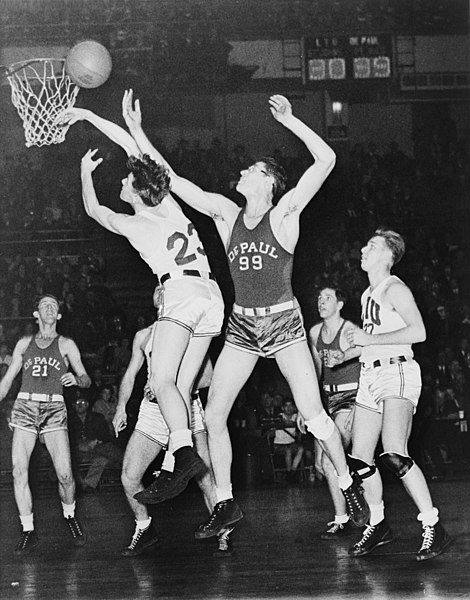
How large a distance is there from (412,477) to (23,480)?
302 cm

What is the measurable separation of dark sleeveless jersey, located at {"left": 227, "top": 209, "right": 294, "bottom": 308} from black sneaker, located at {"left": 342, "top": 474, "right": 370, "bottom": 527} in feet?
4.32

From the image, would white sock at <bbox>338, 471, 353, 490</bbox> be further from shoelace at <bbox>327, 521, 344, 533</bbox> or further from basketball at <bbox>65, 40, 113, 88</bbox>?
basketball at <bbox>65, 40, 113, 88</bbox>

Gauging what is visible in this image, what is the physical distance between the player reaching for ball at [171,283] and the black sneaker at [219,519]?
30 cm

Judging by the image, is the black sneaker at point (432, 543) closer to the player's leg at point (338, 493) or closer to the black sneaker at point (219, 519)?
the player's leg at point (338, 493)

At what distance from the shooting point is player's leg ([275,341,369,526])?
17.9ft

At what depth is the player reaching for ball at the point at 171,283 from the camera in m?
5.36

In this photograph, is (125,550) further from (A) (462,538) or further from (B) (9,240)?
(B) (9,240)

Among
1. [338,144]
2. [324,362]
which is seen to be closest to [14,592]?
[324,362]

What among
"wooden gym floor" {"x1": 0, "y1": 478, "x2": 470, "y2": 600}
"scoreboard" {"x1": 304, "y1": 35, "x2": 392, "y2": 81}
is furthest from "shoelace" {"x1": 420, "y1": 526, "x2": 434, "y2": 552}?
"scoreboard" {"x1": 304, "y1": 35, "x2": 392, "y2": 81}

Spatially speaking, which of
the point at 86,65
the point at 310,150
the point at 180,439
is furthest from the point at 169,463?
the point at 86,65

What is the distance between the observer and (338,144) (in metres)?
14.8

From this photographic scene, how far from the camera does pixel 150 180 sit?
5.80 meters

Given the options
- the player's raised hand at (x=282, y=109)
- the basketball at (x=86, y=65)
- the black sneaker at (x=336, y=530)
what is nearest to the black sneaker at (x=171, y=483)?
the black sneaker at (x=336, y=530)

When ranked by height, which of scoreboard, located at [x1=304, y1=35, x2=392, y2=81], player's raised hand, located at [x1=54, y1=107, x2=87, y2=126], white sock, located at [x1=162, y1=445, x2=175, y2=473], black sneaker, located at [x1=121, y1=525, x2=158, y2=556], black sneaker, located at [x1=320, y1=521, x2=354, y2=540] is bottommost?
black sneaker, located at [x1=320, y1=521, x2=354, y2=540]
